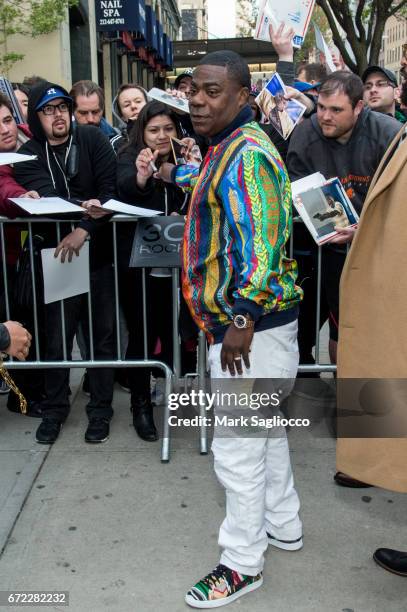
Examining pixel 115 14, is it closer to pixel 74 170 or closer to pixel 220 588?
pixel 74 170

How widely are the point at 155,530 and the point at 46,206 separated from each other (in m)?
1.89

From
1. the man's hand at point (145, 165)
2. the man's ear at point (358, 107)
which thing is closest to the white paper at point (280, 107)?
the man's ear at point (358, 107)

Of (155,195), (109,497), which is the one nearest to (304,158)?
(155,195)

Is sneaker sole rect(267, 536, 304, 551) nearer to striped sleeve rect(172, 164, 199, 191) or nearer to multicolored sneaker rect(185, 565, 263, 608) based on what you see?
multicolored sneaker rect(185, 565, 263, 608)

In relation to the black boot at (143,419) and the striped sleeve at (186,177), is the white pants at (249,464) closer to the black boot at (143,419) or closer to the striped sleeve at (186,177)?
the striped sleeve at (186,177)

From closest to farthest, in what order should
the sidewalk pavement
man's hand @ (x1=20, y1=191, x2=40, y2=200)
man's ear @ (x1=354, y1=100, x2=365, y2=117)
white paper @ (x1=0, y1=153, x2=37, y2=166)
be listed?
1. the sidewalk pavement
2. white paper @ (x1=0, y1=153, x2=37, y2=166)
3. man's hand @ (x1=20, y1=191, x2=40, y2=200)
4. man's ear @ (x1=354, y1=100, x2=365, y2=117)

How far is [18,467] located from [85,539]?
96 centimetres

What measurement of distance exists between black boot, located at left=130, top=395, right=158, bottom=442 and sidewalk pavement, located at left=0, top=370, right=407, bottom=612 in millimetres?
89

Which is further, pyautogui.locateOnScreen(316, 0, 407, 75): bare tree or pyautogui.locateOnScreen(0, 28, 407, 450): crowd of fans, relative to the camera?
pyautogui.locateOnScreen(316, 0, 407, 75): bare tree

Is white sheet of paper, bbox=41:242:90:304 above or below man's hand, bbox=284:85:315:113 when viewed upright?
below

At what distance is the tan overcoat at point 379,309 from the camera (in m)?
2.49

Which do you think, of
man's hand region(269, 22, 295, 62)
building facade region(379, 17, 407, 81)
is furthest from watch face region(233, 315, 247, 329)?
building facade region(379, 17, 407, 81)

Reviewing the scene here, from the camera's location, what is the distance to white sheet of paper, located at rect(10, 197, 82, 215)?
4.02 m

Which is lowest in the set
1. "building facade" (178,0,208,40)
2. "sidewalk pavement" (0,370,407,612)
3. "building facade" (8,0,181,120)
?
"sidewalk pavement" (0,370,407,612)
